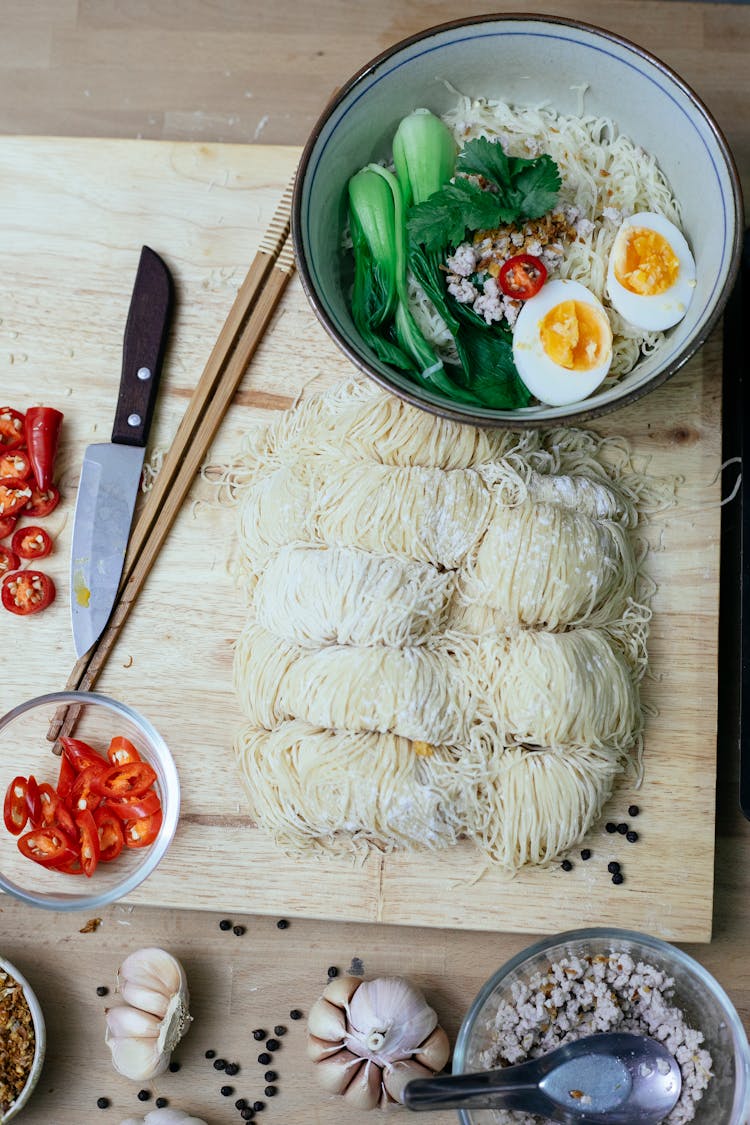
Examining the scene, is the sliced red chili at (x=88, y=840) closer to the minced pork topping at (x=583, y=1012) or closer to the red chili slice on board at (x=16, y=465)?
the red chili slice on board at (x=16, y=465)

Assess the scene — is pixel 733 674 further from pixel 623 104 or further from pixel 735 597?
pixel 623 104

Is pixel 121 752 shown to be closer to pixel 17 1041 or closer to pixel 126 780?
pixel 126 780

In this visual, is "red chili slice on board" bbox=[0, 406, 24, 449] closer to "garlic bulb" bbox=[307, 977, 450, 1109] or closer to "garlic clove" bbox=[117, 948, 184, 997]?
"garlic clove" bbox=[117, 948, 184, 997]

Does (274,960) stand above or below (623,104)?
below

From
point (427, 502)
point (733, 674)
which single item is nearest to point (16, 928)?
point (427, 502)

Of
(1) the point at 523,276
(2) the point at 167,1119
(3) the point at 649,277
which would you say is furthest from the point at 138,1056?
(3) the point at 649,277
